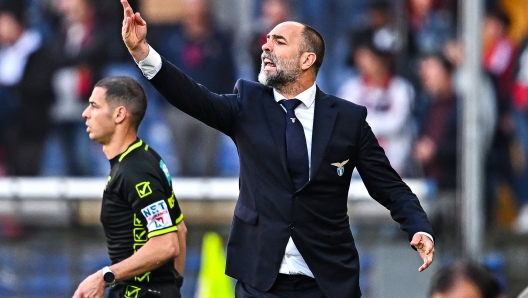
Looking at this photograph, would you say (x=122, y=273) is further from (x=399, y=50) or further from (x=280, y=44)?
(x=399, y=50)

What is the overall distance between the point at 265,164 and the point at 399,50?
6.49m

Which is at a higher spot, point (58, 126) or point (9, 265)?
point (58, 126)

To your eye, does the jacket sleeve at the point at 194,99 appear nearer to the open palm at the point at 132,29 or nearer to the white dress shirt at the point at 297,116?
the white dress shirt at the point at 297,116

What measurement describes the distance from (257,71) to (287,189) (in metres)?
6.34

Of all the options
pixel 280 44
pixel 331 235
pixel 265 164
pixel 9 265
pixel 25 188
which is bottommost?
pixel 9 265

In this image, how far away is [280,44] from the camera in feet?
18.7

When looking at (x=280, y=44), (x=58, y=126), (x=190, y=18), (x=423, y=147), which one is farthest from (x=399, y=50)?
(x=280, y=44)

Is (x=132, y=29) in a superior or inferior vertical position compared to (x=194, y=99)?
superior

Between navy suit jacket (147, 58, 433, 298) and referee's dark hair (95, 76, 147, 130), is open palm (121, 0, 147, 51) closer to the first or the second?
navy suit jacket (147, 58, 433, 298)

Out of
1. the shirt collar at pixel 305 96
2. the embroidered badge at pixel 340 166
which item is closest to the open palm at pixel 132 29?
the shirt collar at pixel 305 96

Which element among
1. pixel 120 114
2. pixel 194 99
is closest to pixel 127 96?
pixel 120 114

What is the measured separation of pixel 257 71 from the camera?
11742 mm

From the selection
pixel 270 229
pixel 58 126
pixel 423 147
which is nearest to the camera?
pixel 270 229

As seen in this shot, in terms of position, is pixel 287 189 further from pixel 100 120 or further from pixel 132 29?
pixel 100 120
